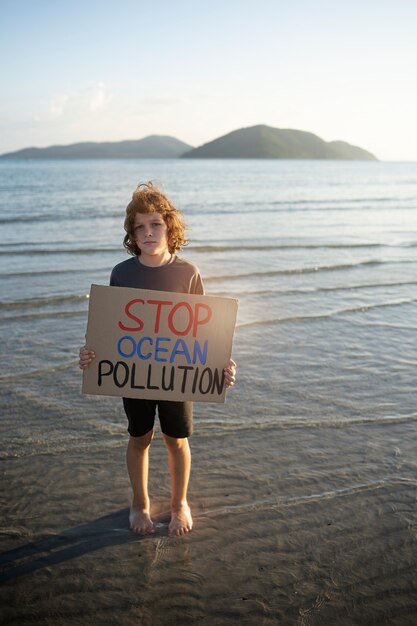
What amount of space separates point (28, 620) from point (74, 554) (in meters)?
0.50

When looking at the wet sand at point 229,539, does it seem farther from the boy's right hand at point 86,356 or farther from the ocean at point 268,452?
the boy's right hand at point 86,356

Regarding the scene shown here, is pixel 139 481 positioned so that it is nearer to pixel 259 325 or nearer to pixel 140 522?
pixel 140 522

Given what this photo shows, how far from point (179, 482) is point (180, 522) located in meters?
0.24

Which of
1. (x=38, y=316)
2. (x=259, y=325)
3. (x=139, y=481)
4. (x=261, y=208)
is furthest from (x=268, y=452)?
(x=261, y=208)

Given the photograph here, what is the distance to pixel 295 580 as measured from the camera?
2951mm

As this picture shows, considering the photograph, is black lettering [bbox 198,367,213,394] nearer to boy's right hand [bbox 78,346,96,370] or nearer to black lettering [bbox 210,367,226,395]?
black lettering [bbox 210,367,226,395]

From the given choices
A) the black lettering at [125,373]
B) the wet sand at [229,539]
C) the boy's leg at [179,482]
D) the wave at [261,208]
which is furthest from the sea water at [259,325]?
the wave at [261,208]

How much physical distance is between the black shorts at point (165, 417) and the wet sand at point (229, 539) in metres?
0.68

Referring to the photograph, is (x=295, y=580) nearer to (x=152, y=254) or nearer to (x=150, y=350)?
(x=150, y=350)

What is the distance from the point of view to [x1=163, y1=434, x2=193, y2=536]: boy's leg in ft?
10.9

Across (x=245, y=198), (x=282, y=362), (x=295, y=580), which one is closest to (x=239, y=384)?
(x=282, y=362)

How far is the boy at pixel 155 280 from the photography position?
10.3ft

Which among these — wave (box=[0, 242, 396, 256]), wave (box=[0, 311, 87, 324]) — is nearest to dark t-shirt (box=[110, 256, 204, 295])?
wave (box=[0, 311, 87, 324])

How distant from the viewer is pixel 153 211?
3.14 metres
